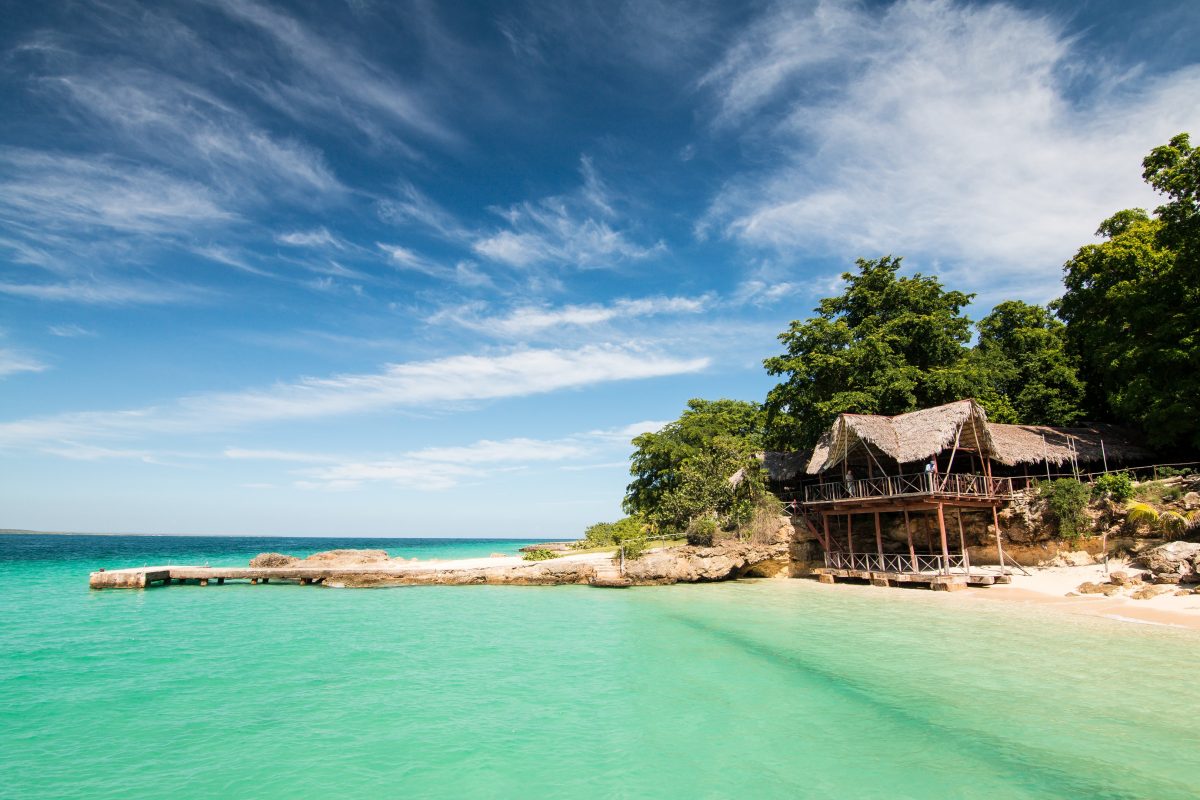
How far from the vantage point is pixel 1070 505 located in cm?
1961

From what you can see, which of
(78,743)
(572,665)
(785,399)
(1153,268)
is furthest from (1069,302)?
(78,743)

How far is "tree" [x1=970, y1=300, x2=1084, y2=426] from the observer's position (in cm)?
2586

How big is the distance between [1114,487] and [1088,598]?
218 inches

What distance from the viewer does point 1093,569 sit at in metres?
18.6

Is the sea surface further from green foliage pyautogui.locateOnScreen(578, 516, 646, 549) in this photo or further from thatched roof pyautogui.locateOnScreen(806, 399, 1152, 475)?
green foliage pyautogui.locateOnScreen(578, 516, 646, 549)

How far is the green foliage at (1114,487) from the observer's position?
18844 millimetres

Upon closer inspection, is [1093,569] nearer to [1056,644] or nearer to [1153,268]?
[1056,644]

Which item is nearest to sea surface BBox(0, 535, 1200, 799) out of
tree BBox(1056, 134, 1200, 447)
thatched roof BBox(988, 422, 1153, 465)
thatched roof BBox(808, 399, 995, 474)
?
thatched roof BBox(808, 399, 995, 474)

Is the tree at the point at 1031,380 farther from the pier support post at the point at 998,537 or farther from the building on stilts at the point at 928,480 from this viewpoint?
the pier support post at the point at 998,537

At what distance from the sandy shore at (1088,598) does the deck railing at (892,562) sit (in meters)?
2.00

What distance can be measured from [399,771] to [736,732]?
4150 millimetres

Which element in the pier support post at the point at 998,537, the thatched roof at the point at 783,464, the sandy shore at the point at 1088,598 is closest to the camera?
the sandy shore at the point at 1088,598

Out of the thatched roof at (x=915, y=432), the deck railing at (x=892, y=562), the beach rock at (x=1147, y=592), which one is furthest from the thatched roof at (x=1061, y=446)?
the beach rock at (x=1147, y=592)

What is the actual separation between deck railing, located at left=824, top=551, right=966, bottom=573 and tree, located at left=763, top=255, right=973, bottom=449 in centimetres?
590
